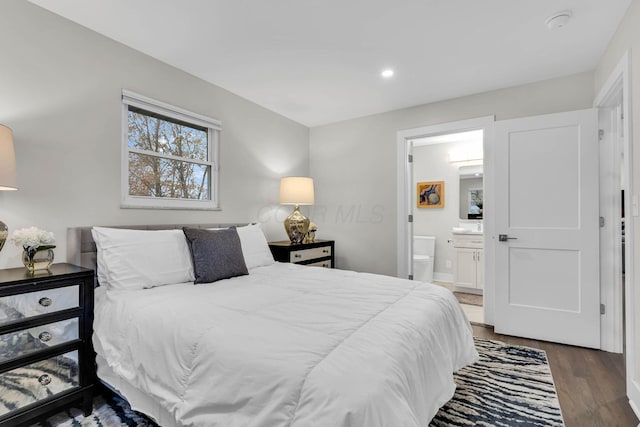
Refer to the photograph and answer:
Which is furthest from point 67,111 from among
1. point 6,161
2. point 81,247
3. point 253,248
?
point 253,248

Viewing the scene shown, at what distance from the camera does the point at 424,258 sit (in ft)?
16.4

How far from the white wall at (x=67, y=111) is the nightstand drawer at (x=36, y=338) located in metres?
0.57

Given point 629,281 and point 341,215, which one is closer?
point 629,281

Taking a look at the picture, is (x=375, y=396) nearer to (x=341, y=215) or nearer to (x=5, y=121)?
(x=5, y=121)

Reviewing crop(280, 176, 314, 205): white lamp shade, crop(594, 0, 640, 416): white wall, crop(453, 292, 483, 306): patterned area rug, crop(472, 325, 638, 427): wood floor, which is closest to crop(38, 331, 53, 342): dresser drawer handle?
crop(280, 176, 314, 205): white lamp shade

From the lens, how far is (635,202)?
1881 millimetres

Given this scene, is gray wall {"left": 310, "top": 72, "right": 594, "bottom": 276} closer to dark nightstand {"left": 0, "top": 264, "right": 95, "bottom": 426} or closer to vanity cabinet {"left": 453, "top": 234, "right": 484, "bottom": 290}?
vanity cabinet {"left": 453, "top": 234, "right": 484, "bottom": 290}

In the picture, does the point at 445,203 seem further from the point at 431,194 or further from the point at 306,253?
the point at 306,253

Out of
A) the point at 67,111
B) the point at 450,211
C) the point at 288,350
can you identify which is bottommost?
the point at 288,350

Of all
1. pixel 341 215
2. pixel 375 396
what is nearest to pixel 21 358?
pixel 375 396

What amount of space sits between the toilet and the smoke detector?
137 inches

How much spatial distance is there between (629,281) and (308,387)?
2172 millimetres

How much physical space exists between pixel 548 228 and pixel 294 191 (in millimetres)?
2582

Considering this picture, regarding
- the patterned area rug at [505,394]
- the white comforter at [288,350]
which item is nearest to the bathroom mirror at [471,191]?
the patterned area rug at [505,394]
